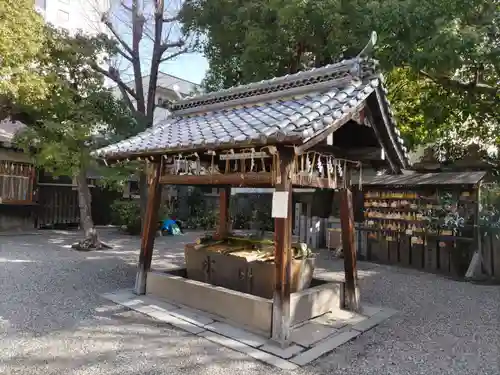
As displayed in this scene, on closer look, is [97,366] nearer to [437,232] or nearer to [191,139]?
[191,139]

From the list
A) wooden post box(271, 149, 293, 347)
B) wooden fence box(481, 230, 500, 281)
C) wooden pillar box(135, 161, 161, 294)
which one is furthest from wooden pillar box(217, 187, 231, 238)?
wooden fence box(481, 230, 500, 281)

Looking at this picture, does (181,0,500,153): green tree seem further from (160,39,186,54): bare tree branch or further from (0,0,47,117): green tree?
(0,0,47,117): green tree

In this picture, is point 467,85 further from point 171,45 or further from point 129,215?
point 129,215

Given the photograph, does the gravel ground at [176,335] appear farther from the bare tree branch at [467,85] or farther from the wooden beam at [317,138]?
the bare tree branch at [467,85]

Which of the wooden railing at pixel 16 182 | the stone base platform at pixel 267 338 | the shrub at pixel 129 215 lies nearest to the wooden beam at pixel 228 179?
the stone base platform at pixel 267 338

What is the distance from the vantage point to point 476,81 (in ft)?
32.3

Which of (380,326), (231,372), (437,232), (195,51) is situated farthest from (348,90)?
(195,51)

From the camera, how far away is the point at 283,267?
4660mm

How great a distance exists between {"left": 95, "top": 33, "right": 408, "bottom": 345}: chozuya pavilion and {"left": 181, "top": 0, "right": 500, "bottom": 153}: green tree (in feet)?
11.4

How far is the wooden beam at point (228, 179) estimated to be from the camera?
499 cm

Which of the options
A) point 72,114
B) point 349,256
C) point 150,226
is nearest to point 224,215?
point 150,226

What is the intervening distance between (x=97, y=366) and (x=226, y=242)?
3.60m

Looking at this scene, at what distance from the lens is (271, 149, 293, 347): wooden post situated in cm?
460

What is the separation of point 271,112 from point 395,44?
4.57m
